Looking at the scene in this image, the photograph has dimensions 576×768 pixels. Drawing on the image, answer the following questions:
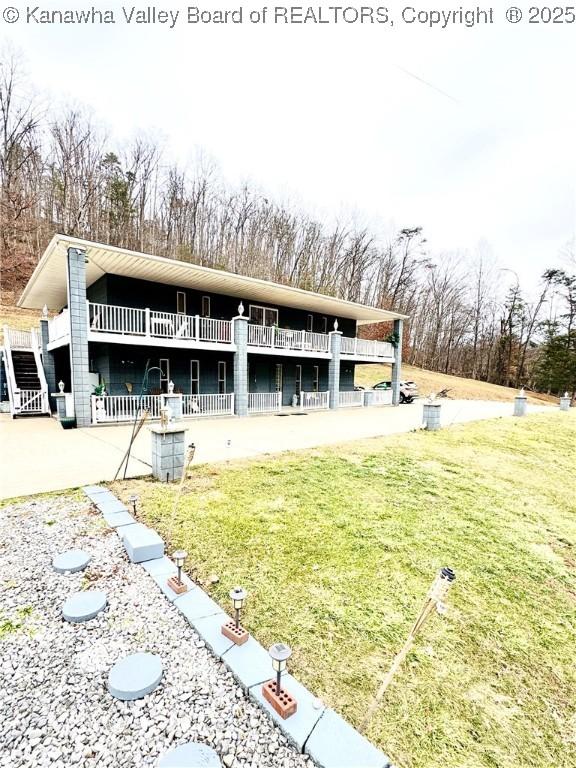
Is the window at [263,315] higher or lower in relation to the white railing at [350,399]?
higher

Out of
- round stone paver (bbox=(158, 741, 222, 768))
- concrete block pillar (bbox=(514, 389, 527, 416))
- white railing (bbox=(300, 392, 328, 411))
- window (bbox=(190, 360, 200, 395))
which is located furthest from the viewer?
white railing (bbox=(300, 392, 328, 411))

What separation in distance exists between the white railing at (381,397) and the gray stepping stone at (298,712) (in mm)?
17672

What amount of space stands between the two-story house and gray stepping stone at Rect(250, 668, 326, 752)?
10178 millimetres

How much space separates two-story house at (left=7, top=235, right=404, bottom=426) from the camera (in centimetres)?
1065

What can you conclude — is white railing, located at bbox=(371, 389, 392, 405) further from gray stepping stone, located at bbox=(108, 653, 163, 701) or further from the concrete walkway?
gray stepping stone, located at bbox=(108, 653, 163, 701)

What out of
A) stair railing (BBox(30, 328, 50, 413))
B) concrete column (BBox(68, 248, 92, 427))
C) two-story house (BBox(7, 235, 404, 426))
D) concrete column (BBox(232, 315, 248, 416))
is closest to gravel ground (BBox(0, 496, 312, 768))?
concrete column (BBox(68, 248, 92, 427))

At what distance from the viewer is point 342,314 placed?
65.7 feet

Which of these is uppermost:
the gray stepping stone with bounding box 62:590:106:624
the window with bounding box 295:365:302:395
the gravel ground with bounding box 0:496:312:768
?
the window with bounding box 295:365:302:395

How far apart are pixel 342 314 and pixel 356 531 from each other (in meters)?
16.9

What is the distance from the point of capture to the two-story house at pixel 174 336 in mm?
10648

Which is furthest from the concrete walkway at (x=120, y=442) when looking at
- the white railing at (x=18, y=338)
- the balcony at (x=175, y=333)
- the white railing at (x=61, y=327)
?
the white railing at (x=18, y=338)

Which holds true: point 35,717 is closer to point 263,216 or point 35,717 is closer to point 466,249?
point 263,216

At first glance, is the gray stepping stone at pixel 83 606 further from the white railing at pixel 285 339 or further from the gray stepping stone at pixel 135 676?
the white railing at pixel 285 339

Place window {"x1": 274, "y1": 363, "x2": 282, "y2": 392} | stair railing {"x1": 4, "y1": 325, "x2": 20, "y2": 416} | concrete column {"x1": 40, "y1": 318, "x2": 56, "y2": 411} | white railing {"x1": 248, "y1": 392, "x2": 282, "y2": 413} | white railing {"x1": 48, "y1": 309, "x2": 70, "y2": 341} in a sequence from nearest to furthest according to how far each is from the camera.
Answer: white railing {"x1": 48, "y1": 309, "x2": 70, "y2": 341}
stair railing {"x1": 4, "y1": 325, "x2": 20, "y2": 416}
white railing {"x1": 248, "y1": 392, "x2": 282, "y2": 413}
concrete column {"x1": 40, "y1": 318, "x2": 56, "y2": 411}
window {"x1": 274, "y1": 363, "x2": 282, "y2": 392}
